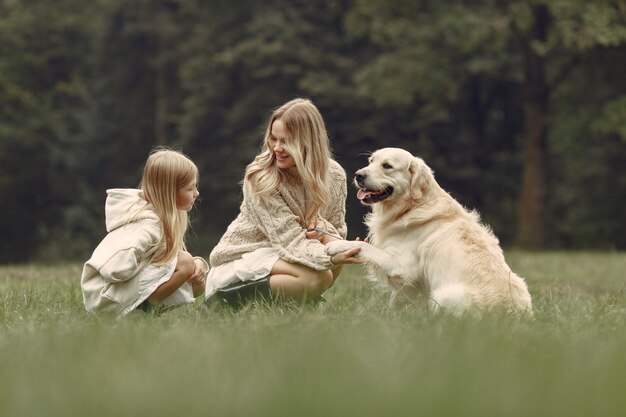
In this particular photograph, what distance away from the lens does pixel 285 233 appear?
20.1ft

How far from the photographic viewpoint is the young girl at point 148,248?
18.5 ft

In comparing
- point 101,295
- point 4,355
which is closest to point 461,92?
point 101,295

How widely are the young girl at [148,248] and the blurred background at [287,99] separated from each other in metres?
16.6

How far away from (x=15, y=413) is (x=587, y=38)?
60.3 ft

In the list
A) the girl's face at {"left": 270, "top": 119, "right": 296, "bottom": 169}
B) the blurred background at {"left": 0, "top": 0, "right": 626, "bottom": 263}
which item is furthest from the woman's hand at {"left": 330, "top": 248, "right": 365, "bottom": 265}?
the blurred background at {"left": 0, "top": 0, "right": 626, "bottom": 263}

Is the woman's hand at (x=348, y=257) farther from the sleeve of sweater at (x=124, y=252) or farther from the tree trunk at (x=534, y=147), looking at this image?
the tree trunk at (x=534, y=147)

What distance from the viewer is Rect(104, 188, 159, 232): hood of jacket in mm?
5832

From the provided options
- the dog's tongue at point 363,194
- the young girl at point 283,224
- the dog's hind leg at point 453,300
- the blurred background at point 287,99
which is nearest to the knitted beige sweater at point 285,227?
the young girl at point 283,224

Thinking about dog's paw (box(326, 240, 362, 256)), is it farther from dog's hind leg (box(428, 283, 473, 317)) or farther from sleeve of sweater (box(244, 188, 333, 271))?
dog's hind leg (box(428, 283, 473, 317))

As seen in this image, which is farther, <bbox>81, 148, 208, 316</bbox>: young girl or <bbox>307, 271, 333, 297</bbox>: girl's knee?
<bbox>307, 271, 333, 297</bbox>: girl's knee

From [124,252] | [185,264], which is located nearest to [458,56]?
[185,264]

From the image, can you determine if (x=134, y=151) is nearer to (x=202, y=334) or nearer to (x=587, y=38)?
(x=587, y=38)

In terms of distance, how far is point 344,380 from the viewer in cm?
332

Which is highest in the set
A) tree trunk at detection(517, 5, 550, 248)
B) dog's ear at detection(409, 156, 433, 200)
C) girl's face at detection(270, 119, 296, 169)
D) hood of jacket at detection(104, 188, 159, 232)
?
girl's face at detection(270, 119, 296, 169)
